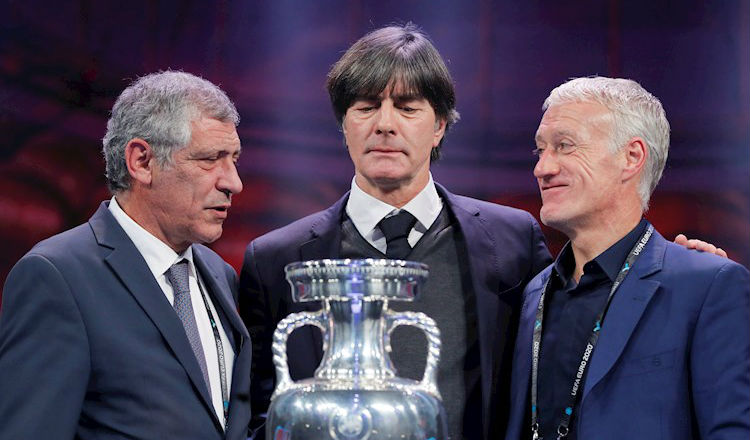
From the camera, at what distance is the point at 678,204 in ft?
15.5

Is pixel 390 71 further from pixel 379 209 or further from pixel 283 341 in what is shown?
pixel 283 341

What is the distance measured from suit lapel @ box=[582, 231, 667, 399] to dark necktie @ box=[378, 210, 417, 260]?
26.0 inches

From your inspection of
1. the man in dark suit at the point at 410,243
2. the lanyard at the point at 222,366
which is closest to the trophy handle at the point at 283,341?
the lanyard at the point at 222,366

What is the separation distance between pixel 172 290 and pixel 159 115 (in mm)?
461

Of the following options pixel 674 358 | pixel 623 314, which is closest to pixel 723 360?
pixel 674 358

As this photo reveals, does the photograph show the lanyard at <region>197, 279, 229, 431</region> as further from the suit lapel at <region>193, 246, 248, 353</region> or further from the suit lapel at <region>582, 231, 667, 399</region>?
the suit lapel at <region>582, 231, 667, 399</region>

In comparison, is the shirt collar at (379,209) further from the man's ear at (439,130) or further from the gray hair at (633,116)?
the gray hair at (633,116)

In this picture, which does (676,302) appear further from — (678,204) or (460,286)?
(678,204)

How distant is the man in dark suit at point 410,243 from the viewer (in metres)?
2.58

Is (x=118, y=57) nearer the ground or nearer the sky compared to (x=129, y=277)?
nearer the sky

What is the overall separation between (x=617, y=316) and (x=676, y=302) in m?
0.14

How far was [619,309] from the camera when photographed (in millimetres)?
2238

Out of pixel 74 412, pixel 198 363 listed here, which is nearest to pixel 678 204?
pixel 198 363

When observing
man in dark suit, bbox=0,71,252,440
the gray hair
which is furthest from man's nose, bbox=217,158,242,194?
the gray hair
